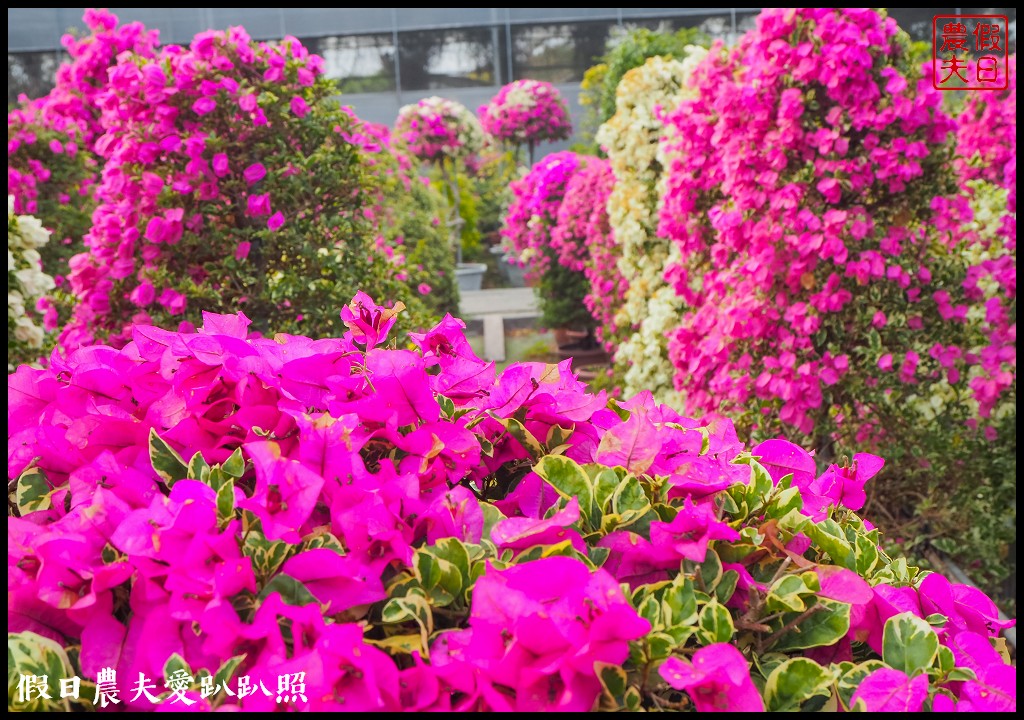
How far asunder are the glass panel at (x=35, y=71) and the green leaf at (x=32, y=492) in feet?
61.2

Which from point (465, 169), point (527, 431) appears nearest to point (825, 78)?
point (527, 431)

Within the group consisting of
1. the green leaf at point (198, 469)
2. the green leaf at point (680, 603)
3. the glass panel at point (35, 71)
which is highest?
the glass panel at point (35, 71)

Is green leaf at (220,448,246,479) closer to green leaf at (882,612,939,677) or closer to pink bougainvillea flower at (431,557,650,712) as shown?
pink bougainvillea flower at (431,557,650,712)

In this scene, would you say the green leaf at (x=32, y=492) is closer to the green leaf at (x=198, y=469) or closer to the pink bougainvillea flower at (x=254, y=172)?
the green leaf at (x=198, y=469)

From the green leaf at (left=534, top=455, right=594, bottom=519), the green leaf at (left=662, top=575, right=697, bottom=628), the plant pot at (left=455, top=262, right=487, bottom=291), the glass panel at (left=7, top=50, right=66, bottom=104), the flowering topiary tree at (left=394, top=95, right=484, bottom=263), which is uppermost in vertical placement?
the glass panel at (left=7, top=50, right=66, bottom=104)

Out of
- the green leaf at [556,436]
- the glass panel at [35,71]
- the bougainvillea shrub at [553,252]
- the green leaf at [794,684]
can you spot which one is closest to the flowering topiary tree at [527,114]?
the bougainvillea shrub at [553,252]

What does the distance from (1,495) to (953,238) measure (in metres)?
3.37

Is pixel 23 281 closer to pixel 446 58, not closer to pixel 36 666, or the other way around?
pixel 36 666

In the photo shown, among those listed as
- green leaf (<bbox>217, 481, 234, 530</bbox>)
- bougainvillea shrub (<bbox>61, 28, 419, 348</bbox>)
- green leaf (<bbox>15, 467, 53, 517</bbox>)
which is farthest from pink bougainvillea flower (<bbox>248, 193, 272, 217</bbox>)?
green leaf (<bbox>217, 481, 234, 530</bbox>)

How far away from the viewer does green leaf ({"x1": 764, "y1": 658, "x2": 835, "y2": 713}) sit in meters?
0.81

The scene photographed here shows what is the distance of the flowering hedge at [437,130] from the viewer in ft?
40.7

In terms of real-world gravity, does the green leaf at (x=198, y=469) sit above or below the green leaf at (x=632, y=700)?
above

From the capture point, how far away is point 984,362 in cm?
315

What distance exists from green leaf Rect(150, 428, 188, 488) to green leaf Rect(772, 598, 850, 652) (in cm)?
65
